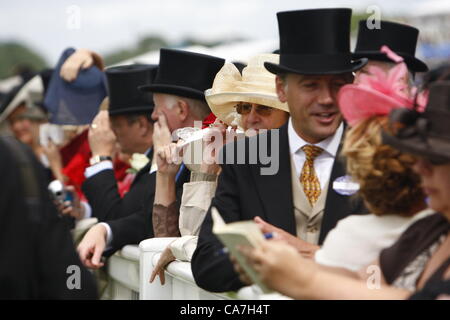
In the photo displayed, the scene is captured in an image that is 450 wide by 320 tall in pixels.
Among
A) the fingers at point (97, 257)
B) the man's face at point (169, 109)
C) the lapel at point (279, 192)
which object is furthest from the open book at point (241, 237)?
the man's face at point (169, 109)

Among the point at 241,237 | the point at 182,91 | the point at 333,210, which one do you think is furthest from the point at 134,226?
the point at 241,237

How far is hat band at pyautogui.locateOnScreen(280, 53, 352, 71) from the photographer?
4594 millimetres

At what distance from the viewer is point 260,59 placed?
5.77 metres

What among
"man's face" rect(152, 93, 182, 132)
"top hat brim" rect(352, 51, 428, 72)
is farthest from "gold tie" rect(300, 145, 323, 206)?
"man's face" rect(152, 93, 182, 132)

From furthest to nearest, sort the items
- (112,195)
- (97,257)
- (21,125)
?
(21,125), (112,195), (97,257)

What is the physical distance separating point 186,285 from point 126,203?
2014mm

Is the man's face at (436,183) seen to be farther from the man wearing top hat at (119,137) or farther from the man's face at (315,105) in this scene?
the man wearing top hat at (119,137)

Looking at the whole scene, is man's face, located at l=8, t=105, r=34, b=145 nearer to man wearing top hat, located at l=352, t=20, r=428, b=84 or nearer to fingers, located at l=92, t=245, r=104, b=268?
fingers, located at l=92, t=245, r=104, b=268

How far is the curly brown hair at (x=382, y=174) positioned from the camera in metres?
3.54

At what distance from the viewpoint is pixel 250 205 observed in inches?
182

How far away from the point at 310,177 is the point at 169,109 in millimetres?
2243

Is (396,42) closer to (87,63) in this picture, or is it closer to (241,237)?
(87,63)

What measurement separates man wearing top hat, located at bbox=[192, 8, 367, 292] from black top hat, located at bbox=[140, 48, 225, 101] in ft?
6.21
